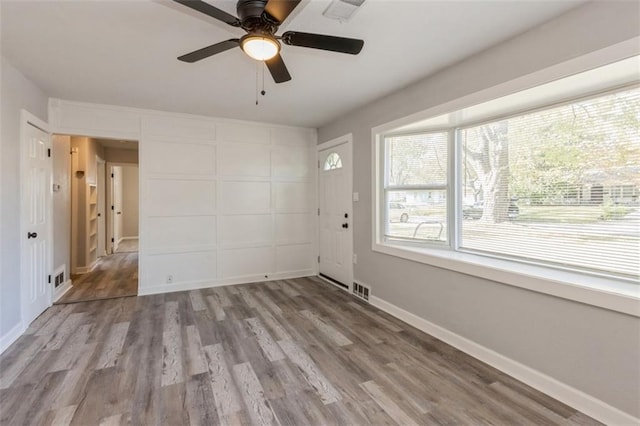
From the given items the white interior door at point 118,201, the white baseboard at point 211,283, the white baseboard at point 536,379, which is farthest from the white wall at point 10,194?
the white interior door at point 118,201

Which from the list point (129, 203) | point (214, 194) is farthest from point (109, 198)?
point (214, 194)

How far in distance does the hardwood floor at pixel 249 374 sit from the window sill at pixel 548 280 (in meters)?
0.69

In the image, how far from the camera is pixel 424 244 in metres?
3.44

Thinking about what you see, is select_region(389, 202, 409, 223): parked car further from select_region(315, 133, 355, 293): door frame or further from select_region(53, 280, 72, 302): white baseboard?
select_region(53, 280, 72, 302): white baseboard

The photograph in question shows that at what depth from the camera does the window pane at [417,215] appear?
10.9 feet

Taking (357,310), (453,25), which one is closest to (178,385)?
(357,310)

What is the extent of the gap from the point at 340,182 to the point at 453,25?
2.64m

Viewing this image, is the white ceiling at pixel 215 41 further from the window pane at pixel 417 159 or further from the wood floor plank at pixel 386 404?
the wood floor plank at pixel 386 404

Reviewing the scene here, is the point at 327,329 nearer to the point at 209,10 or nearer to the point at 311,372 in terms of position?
the point at 311,372

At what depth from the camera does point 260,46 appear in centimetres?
178

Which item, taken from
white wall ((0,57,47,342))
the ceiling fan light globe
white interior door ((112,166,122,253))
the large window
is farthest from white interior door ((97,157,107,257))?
the ceiling fan light globe

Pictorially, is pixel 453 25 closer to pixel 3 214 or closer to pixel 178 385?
pixel 178 385

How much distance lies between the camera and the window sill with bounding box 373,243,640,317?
5.72 ft

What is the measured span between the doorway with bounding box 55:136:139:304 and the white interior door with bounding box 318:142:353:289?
2835 mm
